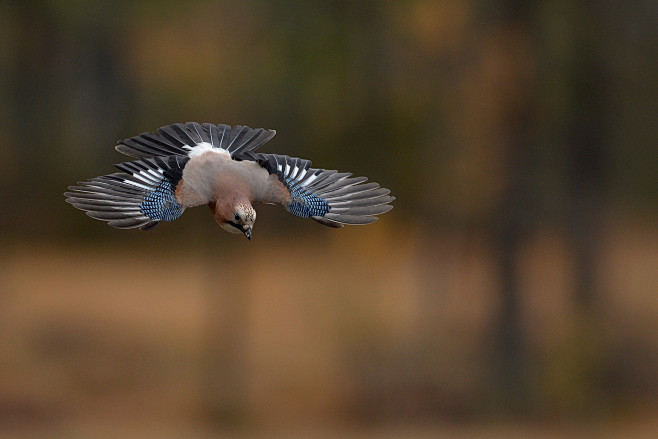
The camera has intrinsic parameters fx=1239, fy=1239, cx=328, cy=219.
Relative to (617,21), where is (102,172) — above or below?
below

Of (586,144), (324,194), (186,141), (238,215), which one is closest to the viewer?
(238,215)

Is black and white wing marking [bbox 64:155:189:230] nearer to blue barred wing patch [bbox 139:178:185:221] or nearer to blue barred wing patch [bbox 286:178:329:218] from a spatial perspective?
blue barred wing patch [bbox 139:178:185:221]

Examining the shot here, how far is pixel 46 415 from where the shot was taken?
46.8ft

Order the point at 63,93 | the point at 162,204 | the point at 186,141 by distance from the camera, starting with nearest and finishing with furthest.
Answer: the point at 162,204
the point at 186,141
the point at 63,93

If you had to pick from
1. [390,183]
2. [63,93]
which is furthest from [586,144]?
[63,93]

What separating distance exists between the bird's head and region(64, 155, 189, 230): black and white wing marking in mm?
225

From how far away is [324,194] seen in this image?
20.6 ft

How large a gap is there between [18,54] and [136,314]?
4.50m

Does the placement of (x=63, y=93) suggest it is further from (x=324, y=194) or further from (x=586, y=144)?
(x=324, y=194)

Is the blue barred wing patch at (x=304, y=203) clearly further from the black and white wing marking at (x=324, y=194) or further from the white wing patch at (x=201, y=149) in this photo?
the white wing patch at (x=201, y=149)

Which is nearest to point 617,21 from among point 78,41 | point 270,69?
point 270,69

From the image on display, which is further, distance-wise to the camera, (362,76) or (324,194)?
(362,76)

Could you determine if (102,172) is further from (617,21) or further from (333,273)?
(617,21)

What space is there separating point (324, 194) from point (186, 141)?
0.74 meters
